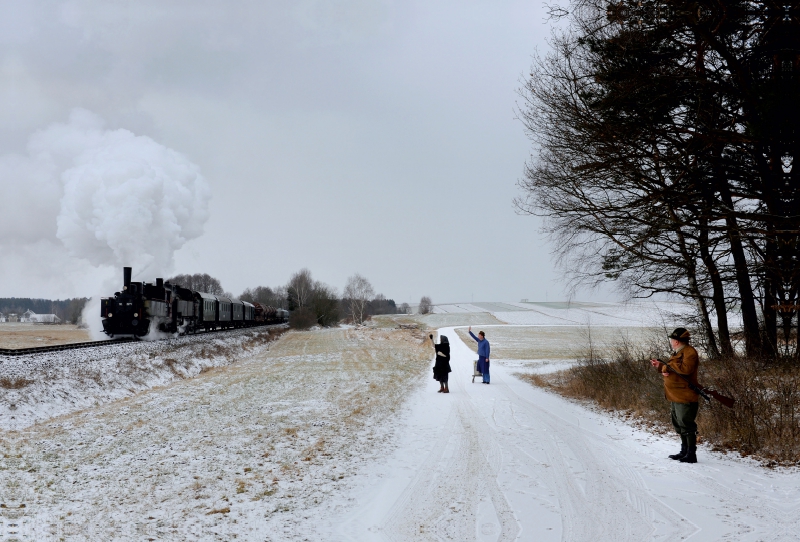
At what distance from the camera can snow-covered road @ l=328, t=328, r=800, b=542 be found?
536 centimetres

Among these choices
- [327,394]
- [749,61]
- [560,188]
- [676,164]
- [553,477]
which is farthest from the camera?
[327,394]

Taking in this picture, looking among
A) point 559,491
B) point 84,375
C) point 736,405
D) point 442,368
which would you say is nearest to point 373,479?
Result: point 559,491

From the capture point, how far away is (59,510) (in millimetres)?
6117

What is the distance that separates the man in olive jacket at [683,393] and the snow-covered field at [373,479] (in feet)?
1.14

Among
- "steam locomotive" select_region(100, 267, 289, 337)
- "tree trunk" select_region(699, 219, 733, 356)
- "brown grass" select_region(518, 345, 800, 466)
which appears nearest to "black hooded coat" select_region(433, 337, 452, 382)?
"brown grass" select_region(518, 345, 800, 466)

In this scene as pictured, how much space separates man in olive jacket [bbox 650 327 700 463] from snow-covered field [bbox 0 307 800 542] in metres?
0.35

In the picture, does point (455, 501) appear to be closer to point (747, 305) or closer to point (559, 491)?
point (559, 491)

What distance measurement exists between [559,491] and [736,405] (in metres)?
3.96

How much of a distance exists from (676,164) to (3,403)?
50.0 feet

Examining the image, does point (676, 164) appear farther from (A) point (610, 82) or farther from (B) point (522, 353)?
(B) point (522, 353)

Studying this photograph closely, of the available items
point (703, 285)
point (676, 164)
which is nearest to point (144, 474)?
point (676, 164)

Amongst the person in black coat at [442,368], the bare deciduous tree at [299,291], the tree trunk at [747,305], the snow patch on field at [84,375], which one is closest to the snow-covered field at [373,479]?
the snow patch on field at [84,375]

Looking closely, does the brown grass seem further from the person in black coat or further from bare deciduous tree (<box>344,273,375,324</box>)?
bare deciduous tree (<box>344,273,375,324</box>)

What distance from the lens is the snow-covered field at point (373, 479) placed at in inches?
216
